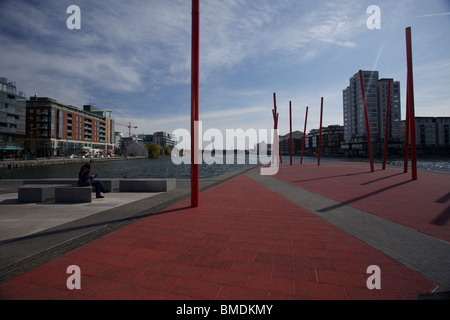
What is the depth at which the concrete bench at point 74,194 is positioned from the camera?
7.73 metres

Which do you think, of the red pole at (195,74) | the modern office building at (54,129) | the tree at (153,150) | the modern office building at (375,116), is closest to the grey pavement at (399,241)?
the red pole at (195,74)

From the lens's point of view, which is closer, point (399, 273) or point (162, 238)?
point (399, 273)

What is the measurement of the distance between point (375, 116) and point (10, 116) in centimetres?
12762

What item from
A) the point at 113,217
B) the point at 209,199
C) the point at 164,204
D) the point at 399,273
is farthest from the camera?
the point at 209,199

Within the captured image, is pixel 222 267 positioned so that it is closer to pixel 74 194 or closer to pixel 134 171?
pixel 74 194

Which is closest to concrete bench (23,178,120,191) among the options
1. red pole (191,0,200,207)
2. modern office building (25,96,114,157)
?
red pole (191,0,200,207)

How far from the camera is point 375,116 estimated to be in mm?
98875

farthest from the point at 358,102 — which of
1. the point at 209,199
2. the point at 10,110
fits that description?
the point at 10,110

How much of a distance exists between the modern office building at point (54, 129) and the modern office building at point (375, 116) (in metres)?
114

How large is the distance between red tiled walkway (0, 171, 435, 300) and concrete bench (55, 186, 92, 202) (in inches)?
150

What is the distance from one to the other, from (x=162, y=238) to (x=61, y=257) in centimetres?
155

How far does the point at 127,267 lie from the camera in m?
3.11
